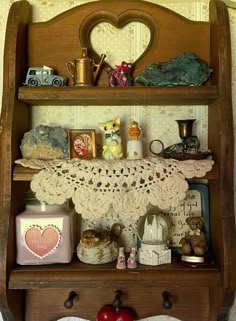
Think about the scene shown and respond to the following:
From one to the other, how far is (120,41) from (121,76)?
4.9 inches

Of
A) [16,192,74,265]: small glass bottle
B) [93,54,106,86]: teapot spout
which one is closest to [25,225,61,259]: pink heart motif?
[16,192,74,265]: small glass bottle

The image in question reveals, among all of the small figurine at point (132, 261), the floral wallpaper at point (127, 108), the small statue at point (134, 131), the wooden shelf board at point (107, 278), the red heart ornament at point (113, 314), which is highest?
the floral wallpaper at point (127, 108)

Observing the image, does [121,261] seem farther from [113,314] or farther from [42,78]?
[42,78]

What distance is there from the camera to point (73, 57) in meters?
0.91

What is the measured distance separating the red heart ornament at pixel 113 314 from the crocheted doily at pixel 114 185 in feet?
0.84

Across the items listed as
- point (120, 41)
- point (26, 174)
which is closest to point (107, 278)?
point (26, 174)

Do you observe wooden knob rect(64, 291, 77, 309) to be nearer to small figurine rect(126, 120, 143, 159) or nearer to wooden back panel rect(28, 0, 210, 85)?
small figurine rect(126, 120, 143, 159)

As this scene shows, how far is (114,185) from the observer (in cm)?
77

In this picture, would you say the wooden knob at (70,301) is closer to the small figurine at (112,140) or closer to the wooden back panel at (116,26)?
the small figurine at (112,140)

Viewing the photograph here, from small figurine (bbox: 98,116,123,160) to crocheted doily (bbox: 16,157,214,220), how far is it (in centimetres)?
6

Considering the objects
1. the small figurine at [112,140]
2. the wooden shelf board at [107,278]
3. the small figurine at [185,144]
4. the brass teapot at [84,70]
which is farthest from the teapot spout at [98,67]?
the wooden shelf board at [107,278]

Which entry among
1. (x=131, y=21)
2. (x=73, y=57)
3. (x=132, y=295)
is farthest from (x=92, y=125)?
(x=132, y=295)

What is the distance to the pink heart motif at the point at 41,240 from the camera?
810 millimetres

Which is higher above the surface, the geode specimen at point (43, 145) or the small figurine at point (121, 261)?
the geode specimen at point (43, 145)
